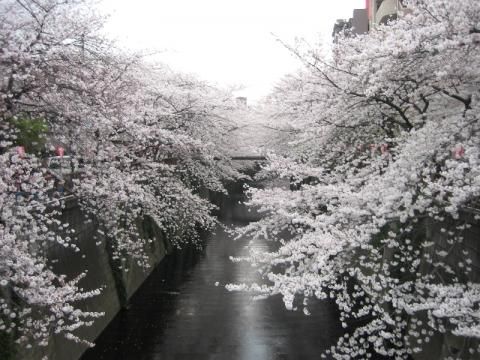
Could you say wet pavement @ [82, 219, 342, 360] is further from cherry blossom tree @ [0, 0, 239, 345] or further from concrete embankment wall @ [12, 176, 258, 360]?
cherry blossom tree @ [0, 0, 239, 345]

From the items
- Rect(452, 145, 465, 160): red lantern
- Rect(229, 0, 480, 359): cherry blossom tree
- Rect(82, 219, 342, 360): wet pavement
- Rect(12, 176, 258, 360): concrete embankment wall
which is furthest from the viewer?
Rect(82, 219, 342, 360): wet pavement

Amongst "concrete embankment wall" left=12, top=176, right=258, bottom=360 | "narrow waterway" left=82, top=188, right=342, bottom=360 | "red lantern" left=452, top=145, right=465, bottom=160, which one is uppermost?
"red lantern" left=452, top=145, right=465, bottom=160

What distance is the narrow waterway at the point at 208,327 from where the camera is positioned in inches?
476

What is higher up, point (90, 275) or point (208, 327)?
point (90, 275)

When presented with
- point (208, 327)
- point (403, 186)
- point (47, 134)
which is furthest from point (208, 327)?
point (403, 186)

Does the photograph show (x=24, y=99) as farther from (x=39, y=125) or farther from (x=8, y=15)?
(x=8, y=15)

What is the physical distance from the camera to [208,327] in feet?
45.3

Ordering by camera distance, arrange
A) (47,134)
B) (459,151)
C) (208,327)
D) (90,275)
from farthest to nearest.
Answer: (208,327), (90,275), (47,134), (459,151)

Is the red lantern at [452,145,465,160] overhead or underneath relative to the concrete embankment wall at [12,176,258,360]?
overhead

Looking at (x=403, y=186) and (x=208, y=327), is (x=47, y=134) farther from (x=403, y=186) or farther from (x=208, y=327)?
(x=208, y=327)

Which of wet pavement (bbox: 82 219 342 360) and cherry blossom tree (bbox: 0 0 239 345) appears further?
wet pavement (bbox: 82 219 342 360)

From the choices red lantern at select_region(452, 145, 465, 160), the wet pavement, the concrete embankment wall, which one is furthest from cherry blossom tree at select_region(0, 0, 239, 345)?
red lantern at select_region(452, 145, 465, 160)

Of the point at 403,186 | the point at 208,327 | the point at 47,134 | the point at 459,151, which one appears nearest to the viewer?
the point at 403,186

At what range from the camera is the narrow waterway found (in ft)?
39.6
